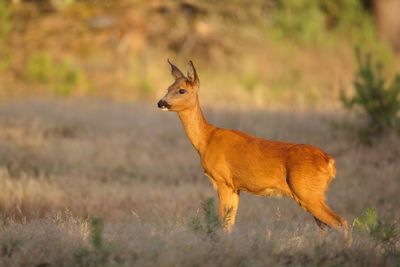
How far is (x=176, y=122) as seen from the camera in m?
16.5

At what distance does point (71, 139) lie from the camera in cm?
1433

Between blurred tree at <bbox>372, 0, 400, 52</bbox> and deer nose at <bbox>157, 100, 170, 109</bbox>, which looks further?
blurred tree at <bbox>372, 0, 400, 52</bbox>

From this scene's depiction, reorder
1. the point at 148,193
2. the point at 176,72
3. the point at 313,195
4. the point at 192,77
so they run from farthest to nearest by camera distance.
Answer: the point at 148,193
the point at 176,72
the point at 192,77
the point at 313,195

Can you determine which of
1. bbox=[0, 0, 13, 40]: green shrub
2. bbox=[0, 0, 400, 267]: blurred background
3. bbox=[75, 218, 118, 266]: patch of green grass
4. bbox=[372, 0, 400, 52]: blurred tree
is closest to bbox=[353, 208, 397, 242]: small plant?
bbox=[0, 0, 400, 267]: blurred background

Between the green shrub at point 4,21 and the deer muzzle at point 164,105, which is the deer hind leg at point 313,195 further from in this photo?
the green shrub at point 4,21

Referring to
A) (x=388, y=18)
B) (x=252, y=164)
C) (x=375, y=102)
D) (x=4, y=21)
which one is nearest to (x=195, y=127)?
(x=252, y=164)

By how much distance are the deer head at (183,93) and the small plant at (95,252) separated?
211cm

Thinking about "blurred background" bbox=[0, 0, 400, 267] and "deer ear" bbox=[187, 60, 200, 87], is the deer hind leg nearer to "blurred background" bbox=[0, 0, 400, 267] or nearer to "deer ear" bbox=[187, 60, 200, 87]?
"blurred background" bbox=[0, 0, 400, 267]

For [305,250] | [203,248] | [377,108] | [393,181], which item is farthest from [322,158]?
[377,108]

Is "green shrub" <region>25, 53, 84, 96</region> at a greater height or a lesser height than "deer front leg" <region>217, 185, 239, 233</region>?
greater

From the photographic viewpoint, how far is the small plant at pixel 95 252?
264 inches

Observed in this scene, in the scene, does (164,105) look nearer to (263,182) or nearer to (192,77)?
(192,77)

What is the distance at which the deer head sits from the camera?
8.62 meters

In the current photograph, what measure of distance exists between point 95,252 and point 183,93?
2.45 metres
